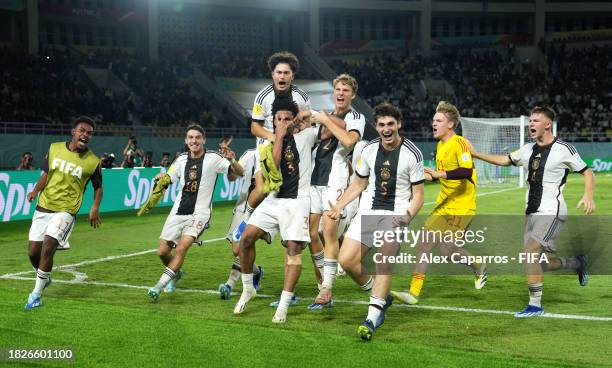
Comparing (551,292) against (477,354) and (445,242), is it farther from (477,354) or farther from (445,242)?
(477,354)

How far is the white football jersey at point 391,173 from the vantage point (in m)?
7.65

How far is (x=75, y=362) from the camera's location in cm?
643

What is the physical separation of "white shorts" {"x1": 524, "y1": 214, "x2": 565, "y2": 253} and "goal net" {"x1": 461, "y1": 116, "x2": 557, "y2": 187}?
23335 mm

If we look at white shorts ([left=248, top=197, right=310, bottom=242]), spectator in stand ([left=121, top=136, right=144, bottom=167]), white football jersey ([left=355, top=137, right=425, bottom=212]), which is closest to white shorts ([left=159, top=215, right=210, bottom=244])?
white shorts ([left=248, top=197, right=310, bottom=242])

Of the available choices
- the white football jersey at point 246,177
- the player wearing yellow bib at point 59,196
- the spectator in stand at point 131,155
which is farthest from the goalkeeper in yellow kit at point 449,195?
the spectator in stand at point 131,155

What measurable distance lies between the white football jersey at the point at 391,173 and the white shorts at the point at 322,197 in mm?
1348

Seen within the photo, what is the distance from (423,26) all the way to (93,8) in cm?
2480

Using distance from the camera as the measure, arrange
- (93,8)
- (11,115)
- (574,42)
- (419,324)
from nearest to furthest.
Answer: (419,324)
(11,115)
(93,8)
(574,42)

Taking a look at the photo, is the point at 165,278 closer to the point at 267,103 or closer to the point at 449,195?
the point at 267,103

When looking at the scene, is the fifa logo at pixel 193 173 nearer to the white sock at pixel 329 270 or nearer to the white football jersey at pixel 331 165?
the white football jersey at pixel 331 165

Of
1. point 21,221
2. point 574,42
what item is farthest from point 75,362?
point 574,42

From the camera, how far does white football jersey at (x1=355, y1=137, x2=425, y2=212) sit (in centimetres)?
765

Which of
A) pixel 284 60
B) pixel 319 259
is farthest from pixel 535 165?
pixel 284 60

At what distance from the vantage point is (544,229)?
852cm
